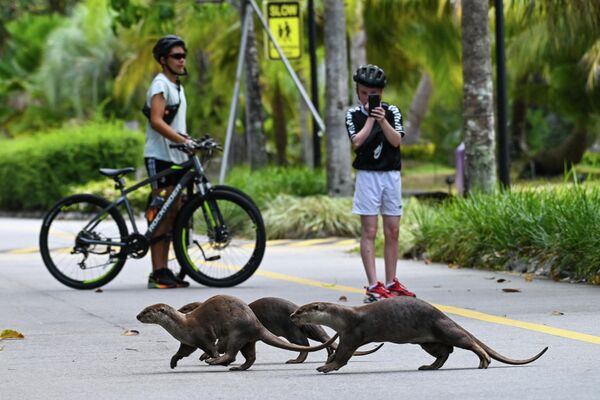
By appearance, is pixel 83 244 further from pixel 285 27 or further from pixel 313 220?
pixel 285 27

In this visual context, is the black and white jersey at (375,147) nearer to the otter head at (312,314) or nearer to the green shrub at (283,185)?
the otter head at (312,314)

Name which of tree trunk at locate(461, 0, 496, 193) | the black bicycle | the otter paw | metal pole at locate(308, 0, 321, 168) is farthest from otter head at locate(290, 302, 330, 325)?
metal pole at locate(308, 0, 321, 168)

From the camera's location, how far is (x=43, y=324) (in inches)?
390

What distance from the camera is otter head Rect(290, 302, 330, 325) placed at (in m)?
6.83

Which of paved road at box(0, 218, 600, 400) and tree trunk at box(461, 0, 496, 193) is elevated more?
tree trunk at box(461, 0, 496, 193)

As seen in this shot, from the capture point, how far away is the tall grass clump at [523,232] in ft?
40.0

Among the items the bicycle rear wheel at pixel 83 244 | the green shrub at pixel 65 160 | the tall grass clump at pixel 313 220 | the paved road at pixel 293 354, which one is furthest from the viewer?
the green shrub at pixel 65 160

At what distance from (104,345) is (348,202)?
1205 centimetres

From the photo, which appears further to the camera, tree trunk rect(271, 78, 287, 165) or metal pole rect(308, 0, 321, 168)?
tree trunk rect(271, 78, 287, 165)

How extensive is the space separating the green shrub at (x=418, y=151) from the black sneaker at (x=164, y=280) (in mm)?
38023

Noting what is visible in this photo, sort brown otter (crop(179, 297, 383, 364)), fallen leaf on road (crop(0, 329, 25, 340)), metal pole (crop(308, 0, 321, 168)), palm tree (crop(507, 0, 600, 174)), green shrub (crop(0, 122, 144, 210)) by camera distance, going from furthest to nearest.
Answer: green shrub (crop(0, 122, 144, 210)), palm tree (crop(507, 0, 600, 174)), metal pole (crop(308, 0, 321, 168)), fallen leaf on road (crop(0, 329, 25, 340)), brown otter (crop(179, 297, 383, 364))

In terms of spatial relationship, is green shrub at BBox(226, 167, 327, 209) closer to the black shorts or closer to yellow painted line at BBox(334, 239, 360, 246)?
yellow painted line at BBox(334, 239, 360, 246)

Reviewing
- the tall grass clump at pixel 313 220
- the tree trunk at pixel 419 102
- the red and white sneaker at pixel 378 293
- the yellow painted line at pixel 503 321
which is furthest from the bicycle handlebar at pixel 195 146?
the tree trunk at pixel 419 102

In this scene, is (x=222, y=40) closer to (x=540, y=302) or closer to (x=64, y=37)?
(x=64, y=37)
